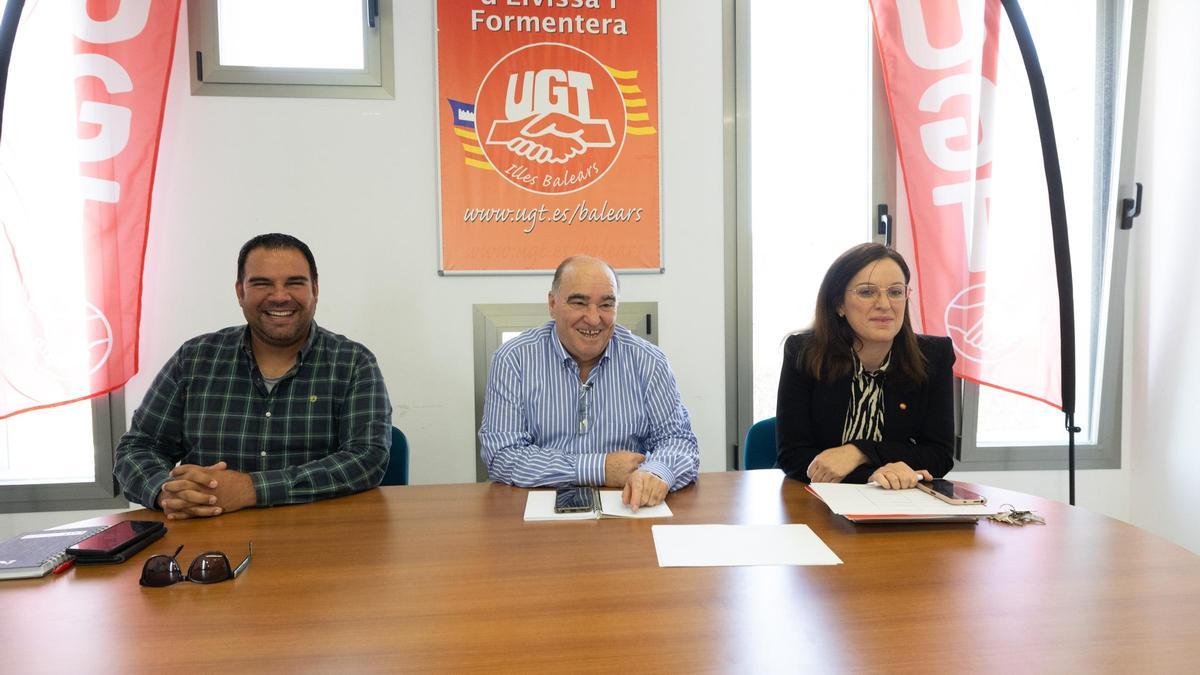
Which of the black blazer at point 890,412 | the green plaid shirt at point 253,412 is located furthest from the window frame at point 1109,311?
the green plaid shirt at point 253,412

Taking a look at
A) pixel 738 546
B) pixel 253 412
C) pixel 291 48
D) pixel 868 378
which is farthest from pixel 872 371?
pixel 291 48

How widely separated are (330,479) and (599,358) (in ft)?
2.94

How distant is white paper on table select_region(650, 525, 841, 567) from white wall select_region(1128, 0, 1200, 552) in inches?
99.2

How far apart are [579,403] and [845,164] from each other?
182 cm

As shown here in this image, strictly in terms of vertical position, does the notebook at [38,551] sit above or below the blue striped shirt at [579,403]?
below

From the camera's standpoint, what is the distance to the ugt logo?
2938mm

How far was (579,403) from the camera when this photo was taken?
88.0 inches

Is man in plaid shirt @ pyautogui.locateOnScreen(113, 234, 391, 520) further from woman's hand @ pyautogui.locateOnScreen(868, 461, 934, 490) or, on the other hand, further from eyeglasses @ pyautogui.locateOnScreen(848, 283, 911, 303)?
eyeglasses @ pyautogui.locateOnScreen(848, 283, 911, 303)

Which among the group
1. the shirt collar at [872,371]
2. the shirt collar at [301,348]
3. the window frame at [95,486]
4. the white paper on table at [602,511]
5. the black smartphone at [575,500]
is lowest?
the window frame at [95,486]

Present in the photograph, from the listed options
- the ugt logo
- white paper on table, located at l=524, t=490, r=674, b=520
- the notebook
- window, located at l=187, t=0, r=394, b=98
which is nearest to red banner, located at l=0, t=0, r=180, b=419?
window, located at l=187, t=0, r=394, b=98

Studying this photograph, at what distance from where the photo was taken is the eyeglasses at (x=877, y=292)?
83.0 inches

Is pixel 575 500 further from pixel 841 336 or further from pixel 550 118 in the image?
pixel 550 118

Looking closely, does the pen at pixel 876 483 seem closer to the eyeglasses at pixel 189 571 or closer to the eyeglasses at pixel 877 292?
the eyeglasses at pixel 877 292

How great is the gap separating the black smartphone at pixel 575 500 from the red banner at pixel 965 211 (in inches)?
76.7
